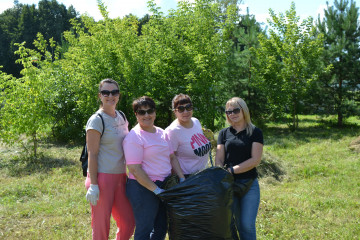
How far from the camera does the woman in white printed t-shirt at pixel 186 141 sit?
8.68 ft

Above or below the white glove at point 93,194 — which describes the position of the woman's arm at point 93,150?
above

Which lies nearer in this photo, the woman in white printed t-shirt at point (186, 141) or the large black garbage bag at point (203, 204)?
the large black garbage bag at point (203, 204)

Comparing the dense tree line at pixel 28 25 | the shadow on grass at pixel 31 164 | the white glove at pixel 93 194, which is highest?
the dense tree line at pixel 28 25

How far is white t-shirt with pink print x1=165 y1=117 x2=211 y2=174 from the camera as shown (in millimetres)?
2642

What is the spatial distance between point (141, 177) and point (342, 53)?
40.6 feet

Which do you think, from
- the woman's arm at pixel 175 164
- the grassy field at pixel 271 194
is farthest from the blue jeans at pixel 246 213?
the grassy field at pixel 271 194

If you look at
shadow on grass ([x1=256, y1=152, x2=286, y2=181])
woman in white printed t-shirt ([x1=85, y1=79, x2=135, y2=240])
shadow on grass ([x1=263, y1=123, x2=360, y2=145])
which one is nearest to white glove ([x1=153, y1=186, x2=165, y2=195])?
woman in white printed t-shirt ([x1=85, y1=79, x2=135, y2=240])

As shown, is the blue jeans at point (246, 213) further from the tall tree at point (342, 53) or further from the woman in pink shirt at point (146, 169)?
the tall tree at point (342, 53)

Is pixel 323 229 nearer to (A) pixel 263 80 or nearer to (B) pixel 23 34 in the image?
(A) pixel 263 80

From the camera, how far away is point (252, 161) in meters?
2.54

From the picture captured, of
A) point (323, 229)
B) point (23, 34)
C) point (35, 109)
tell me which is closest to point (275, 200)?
point (323, 229)

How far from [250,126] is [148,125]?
871mm

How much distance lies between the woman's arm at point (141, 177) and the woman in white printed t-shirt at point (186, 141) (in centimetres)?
36

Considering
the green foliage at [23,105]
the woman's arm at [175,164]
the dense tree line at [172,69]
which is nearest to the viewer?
the woman's arm at [175,164]
